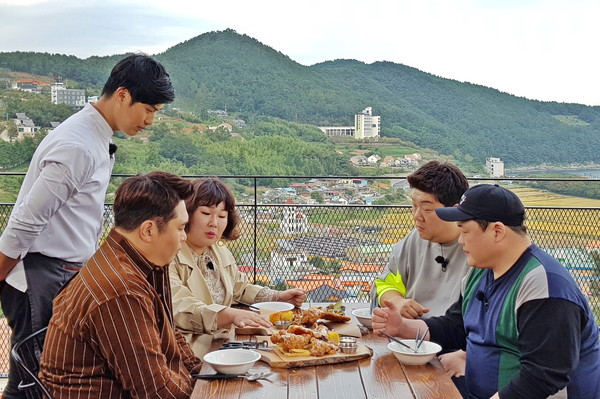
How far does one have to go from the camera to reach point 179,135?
1812 centimetres

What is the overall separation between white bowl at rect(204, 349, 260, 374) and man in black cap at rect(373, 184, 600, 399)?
66 cm

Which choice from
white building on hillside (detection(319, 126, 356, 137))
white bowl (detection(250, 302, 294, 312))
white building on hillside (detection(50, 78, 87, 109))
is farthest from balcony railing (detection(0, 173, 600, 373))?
white building on hillside (detection(319, 126, 356, 137))

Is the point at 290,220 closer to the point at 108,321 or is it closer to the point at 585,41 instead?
the point at 108,321

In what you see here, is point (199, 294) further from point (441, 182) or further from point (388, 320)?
point (441, 182)

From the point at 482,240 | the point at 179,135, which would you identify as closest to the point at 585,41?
the point at 179,135

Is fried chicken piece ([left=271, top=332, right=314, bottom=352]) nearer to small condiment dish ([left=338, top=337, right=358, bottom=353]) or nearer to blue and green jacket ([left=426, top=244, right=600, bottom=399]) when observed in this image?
small condiment dish ([left=338, top=337, right=358, bottom=353])

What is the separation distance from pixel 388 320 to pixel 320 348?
396 millimetres

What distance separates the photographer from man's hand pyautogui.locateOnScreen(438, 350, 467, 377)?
226cm

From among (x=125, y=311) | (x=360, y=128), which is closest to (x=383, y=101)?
(x=360, y=128)

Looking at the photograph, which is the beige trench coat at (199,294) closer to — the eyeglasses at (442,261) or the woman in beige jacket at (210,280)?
the woman in beige jacket at (210,280)

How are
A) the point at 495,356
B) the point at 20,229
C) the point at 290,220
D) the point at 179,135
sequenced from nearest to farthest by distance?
the point at 495,356 < the point at 20,229 < the point at 290,220 < the point at 179,135

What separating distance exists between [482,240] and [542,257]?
0.54 feet

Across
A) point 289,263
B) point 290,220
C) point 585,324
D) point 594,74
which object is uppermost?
point 594,74

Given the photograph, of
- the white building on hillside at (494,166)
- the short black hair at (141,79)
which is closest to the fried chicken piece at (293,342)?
the short black hair at (141,79)
